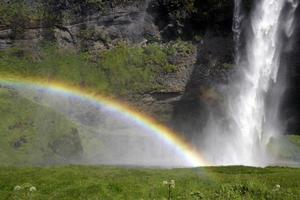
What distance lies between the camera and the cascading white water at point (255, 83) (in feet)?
358

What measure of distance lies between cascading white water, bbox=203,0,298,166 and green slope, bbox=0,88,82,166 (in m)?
35.5

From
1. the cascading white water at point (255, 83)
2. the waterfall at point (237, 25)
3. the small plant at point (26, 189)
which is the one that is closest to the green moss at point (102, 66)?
the waterfall at point (237, 25)

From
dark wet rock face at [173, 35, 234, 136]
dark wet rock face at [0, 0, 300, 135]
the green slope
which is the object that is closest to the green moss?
dark wet rock face at [0, 0, 300, 135]

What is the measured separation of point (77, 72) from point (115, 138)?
910 inches

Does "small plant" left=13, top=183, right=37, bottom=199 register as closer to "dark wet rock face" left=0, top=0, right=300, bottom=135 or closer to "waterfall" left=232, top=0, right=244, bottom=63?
"waterfall" left=232, top=0, right=244, bottom=63

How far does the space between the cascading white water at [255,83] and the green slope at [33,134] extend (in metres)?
35.5

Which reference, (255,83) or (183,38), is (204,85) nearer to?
(183,38)

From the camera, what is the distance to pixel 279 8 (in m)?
110

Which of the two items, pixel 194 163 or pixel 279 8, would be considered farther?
pixel 194 163

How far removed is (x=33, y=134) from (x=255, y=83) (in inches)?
2142

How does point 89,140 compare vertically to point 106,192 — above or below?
above

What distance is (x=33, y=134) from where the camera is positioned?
123188mm

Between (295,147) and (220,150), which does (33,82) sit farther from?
(295,147)

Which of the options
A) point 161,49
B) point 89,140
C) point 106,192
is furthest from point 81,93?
point 106,192
